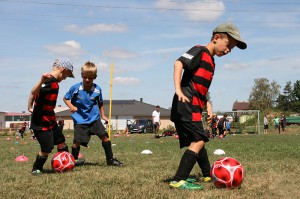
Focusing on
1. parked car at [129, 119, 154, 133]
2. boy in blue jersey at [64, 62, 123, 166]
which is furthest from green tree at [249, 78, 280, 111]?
boy in blue jersey at [64, 62, 123, 166]

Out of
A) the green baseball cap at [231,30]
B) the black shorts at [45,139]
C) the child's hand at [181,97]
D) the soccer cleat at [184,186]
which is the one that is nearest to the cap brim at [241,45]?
the green baseball cap at [231,30]

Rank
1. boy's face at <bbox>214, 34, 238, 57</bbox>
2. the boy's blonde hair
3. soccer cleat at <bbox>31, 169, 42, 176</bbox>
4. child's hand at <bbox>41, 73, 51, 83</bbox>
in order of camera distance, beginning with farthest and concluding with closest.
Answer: the boy's blonde hair → soccer cleat at <bbox>31, 169, 42, 176</bbox> → child's hand at <bbox>41, 73, 51, 83</bbox> → boy's face at <bbox>214, 34, 238, 57</bbox>

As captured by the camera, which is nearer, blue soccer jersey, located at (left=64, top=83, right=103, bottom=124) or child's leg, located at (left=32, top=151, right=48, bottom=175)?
child's leg, located at (left=32, top=151, right=48, bottom=175)

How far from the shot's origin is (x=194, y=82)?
16.9 feet

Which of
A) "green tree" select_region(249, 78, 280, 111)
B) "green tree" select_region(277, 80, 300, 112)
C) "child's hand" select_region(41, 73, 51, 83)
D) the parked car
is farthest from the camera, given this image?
"green tree" select_region(277, 80, 300, 112)

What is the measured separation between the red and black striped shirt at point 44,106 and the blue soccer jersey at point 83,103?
1.15 metres

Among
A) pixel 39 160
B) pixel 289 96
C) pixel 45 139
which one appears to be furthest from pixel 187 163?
pixel 289 96

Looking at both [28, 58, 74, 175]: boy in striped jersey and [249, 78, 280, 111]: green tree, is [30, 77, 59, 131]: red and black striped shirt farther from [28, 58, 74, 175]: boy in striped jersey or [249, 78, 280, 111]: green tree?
[249, 78, 280, 111]: green tree

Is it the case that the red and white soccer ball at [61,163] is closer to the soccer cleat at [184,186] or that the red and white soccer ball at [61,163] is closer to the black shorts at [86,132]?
the black shorts at [86,132]

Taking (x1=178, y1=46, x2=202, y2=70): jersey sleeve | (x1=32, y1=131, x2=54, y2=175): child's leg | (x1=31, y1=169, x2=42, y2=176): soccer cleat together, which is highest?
(x1=178, y1=46, x2=202, y2=70): jersey sleeve

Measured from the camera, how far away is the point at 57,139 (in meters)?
7.03

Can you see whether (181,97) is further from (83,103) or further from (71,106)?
→ (83,103)

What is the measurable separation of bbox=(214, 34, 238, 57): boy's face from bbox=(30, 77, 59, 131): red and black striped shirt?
2746mm

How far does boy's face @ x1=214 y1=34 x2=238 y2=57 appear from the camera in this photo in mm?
5227
